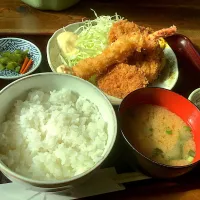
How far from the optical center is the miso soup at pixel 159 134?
151 centimetres

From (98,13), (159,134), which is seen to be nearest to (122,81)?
(159,134)

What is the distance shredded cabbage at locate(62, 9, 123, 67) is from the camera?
80.7 inches

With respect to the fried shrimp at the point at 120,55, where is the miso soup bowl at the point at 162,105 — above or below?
below

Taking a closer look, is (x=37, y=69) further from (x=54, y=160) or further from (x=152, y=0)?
(x=152, y=0)

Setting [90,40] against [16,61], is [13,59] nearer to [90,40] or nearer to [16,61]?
[16,61]

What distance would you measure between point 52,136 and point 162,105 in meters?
0.61

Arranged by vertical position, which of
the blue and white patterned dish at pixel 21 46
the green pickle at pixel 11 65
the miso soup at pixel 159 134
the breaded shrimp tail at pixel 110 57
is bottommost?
the miso soup at pixel 159 134

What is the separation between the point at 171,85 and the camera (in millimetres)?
1950

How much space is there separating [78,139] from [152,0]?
72.0 inches

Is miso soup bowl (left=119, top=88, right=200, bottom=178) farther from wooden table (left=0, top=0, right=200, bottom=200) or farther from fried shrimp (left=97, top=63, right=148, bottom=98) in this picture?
wooden table (left=0, top=0, right=200, bottom=200)

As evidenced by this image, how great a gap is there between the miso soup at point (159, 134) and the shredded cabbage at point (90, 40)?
58 cm

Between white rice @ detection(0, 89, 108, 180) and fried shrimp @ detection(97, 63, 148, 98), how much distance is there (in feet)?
0.85

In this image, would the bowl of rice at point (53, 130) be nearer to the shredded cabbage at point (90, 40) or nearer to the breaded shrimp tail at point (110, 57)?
the breaded shrimp tail at point (110, 57)

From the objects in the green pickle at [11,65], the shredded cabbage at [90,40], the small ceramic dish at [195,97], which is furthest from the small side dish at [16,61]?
the small ceramic dish at [195,97]
